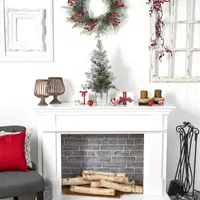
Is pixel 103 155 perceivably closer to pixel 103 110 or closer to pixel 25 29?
pixel 103 110

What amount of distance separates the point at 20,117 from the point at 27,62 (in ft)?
1.85

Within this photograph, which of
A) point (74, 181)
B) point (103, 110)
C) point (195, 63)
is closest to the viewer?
point (103, 110)

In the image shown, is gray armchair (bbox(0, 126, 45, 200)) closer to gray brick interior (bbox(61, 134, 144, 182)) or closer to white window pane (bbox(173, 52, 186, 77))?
gray brick interior (bbox(61, 134, 144, 182))

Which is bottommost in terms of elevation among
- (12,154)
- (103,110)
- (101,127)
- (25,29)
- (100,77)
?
(12,154)

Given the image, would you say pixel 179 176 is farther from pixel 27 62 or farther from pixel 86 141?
pixel 27 62

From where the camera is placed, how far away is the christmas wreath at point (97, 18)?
10.3 ft

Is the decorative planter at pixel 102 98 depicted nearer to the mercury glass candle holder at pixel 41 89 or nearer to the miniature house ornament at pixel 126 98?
the miniature house ornament at pixel 126 98

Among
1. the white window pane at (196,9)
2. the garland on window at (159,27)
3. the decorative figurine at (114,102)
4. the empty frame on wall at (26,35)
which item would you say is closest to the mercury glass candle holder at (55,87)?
the empty frame on wall at (26,35)

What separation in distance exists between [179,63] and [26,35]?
1.56 metres

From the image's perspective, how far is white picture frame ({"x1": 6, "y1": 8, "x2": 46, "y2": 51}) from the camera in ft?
10.4

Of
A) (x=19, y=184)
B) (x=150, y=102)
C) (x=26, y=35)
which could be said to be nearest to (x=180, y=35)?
(x=150, y=102)

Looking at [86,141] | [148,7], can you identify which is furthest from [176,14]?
[86,141]

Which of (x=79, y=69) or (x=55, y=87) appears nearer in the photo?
(x=55, y=87)

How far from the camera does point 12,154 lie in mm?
2701
